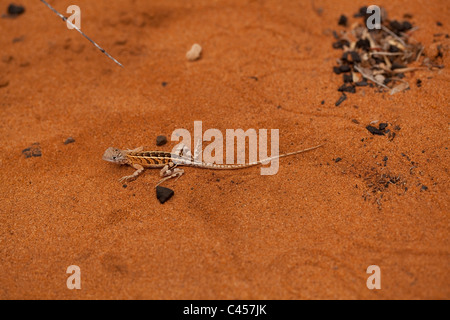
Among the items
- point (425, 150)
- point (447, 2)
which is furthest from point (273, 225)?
point (447, 2)

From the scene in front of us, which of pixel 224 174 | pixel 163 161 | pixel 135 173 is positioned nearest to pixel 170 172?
pixel 163 161

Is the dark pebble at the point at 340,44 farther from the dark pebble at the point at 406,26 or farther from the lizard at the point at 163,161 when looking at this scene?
the lizard at the point at 163,161

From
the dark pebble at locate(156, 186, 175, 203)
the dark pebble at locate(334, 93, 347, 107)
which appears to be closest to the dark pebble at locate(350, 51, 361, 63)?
the dark pebble at locate(334, 93, 347, 107)

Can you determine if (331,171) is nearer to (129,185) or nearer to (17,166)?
(129,185)

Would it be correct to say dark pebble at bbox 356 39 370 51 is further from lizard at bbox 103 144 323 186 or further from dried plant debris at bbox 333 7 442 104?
lizard at bbox 103 144 323 186

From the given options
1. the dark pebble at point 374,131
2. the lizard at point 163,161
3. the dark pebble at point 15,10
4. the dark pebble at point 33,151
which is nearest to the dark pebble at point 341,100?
the dark pebble at point 374,131

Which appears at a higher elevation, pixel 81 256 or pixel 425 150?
pixel 425 150
